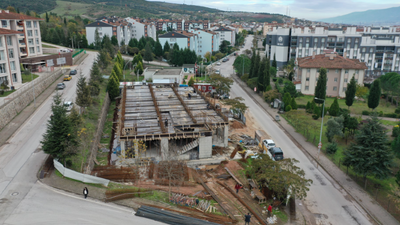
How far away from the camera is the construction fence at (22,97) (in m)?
34.2

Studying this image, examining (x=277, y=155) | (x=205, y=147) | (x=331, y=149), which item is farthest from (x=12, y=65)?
(x=331, y=149)

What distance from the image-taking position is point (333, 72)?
5781cm

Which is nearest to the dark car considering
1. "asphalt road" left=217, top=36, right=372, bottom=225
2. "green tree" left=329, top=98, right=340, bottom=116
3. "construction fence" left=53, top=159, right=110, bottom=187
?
"asphalt road" left=217, top=36, right=372, bottom=225

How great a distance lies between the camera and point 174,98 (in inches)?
1700

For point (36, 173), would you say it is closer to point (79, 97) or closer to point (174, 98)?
point (79, 97)

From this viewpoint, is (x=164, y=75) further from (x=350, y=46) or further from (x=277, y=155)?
(x=350, y=46)

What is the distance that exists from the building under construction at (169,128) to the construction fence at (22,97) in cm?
1227

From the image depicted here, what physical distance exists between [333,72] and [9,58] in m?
53.7

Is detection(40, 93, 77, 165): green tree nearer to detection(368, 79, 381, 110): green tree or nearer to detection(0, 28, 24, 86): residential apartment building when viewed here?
detection(0, 28, 24, 86): residential apartment building

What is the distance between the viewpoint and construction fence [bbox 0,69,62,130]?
34219 millimetres

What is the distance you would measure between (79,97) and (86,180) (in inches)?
665

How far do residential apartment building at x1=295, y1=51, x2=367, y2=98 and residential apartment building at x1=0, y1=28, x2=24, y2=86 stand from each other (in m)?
47.9

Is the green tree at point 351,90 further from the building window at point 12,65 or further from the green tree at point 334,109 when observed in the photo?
the building window at point 12,65

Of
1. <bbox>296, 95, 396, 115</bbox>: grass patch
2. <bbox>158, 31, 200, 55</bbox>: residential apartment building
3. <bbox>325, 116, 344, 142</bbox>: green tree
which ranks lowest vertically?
<bbox>296, 95, 396, 115</bbox>: grass patch
